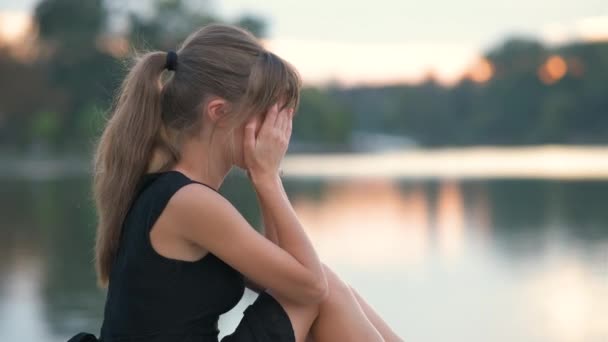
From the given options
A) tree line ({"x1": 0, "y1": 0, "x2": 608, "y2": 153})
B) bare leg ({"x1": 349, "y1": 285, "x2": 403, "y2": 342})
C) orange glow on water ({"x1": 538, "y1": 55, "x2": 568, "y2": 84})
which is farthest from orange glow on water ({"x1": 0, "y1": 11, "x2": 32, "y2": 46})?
bare leg ({"x1": 349, "y1": 285, "x2": 403, "y2": 342})

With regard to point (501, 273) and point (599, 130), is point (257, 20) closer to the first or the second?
point (599, 130)

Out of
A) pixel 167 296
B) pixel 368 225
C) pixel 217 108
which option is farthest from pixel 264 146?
pixel 368 225

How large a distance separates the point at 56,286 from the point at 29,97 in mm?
42696

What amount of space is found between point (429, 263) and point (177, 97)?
5.21m

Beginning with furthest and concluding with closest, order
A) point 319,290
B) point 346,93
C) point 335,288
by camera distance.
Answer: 1. point 346,93
2. point 335,288
3. point 319,290

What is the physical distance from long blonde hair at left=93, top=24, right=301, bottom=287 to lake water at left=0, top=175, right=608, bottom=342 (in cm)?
245

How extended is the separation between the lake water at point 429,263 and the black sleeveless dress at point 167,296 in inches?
97.0

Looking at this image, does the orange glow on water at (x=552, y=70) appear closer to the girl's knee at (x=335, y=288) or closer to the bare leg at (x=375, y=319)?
the bare leg at (x=375, y=319)

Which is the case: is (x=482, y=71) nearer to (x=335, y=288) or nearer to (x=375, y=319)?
(x=375, y=319)

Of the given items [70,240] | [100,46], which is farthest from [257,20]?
[70,240]

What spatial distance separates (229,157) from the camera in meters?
2.33

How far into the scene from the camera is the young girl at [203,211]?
7.11 ft

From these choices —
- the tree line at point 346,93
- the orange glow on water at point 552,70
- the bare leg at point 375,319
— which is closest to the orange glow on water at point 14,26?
the tree line at point 346,93

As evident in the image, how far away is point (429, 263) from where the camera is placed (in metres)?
7.29
